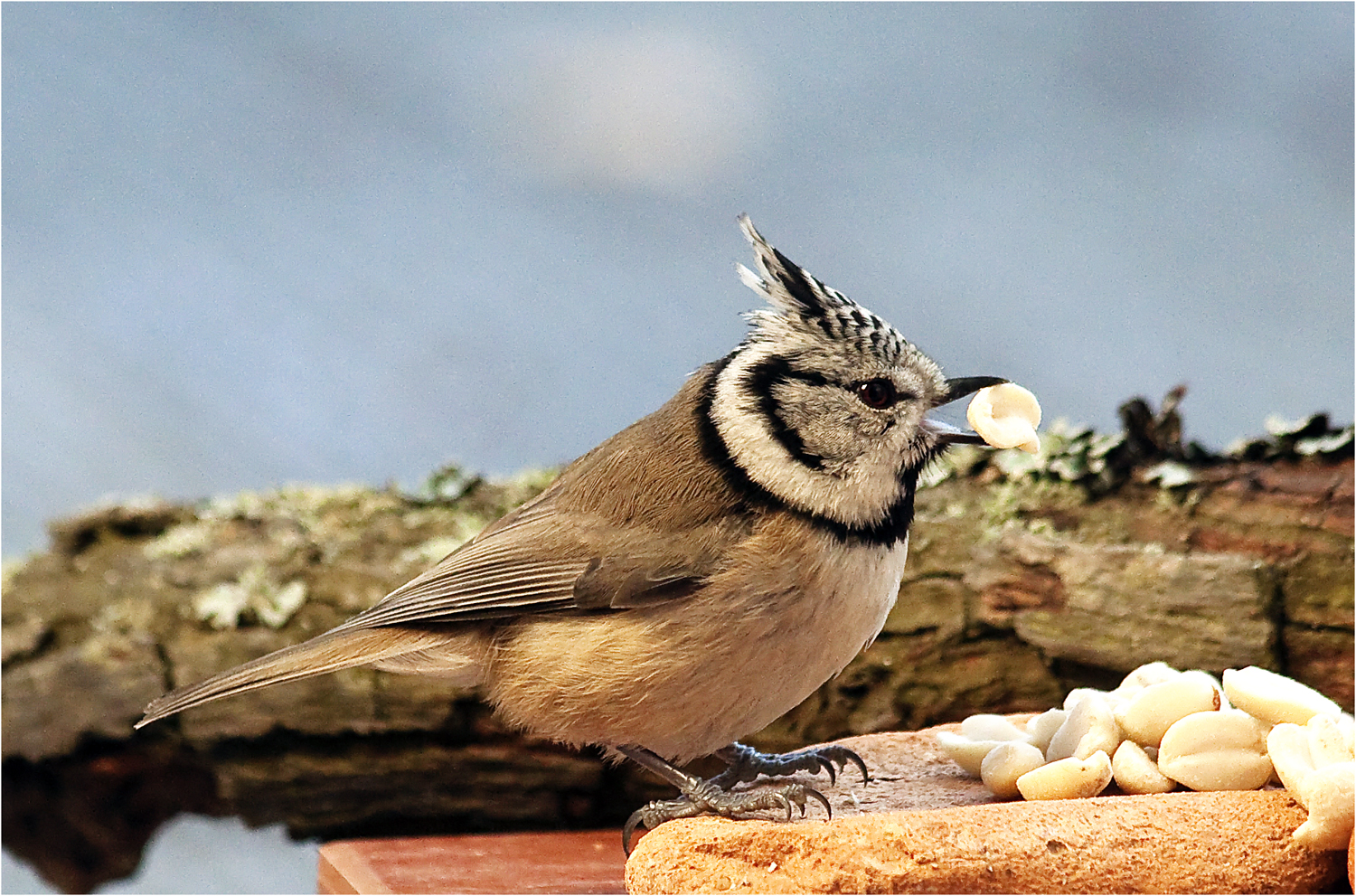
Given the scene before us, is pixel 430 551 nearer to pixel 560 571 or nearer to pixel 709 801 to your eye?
pixel 560 571

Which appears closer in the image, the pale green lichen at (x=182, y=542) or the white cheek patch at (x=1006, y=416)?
the white cheek patch at (x=1006, y=416)

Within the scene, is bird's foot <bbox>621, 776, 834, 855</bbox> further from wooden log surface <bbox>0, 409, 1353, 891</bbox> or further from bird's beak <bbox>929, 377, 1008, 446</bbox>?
wooden log surface <bbox>0, 409, 1353, 891</bbox>

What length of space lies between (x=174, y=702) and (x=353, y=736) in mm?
948

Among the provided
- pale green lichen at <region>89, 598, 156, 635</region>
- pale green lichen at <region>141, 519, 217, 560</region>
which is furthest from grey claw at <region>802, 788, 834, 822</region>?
pale green lichen at <region>141, 519, 217, 560</region>

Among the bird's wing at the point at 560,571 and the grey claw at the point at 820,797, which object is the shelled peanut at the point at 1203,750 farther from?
the bird's wing at the point at 560,571

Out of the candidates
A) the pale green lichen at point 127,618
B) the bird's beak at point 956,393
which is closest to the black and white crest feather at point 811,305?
the bird's beak at point 956,393

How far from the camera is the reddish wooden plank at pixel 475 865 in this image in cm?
253

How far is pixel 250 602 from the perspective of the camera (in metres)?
3.41

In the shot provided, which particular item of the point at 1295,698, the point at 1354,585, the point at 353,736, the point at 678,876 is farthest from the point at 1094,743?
the point at 353,736

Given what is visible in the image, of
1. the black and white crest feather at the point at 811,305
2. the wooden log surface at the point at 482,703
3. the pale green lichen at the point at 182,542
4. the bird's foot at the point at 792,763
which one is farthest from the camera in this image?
the pale green lichen at the point at 182,542

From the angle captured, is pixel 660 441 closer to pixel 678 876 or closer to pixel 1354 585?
pixel 678 876

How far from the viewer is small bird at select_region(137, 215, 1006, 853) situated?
221 centimetres

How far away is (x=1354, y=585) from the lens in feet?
10.1

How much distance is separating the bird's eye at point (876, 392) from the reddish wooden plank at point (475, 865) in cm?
104
